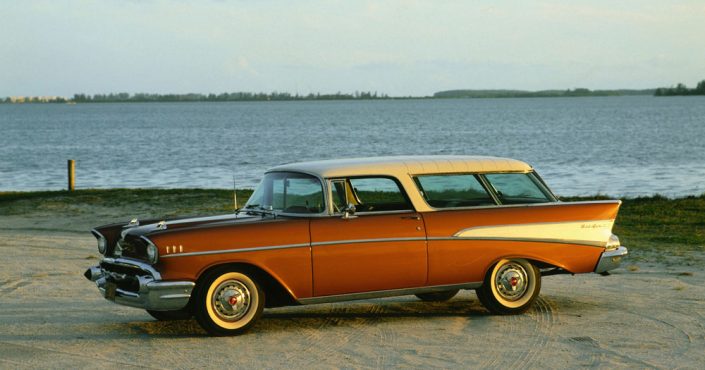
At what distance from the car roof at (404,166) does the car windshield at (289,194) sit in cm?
8

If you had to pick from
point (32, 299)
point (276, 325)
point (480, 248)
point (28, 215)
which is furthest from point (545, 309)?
point (28, 215)

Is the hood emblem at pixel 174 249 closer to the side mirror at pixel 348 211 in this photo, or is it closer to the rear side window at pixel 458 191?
the side mirror at pixel 348 211

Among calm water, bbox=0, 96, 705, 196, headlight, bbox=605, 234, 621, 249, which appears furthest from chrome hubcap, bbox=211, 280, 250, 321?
calm water, bbox=0, 96, 705, 196

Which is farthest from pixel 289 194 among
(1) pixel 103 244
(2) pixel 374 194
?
(1) pixel 103 244

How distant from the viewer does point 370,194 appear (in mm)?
9969

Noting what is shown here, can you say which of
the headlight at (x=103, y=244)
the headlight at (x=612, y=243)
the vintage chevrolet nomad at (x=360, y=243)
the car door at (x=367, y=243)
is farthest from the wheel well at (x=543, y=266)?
the headlight at (x=103, y=244)

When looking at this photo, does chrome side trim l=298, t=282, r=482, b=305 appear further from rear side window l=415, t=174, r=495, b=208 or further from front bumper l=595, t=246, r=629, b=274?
front bumper l=595, t=246, r=629, b=274

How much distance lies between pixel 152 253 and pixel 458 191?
315 cm

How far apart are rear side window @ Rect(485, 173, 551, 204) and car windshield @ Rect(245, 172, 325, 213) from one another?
1817 mm

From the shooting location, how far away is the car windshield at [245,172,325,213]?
9.70 m

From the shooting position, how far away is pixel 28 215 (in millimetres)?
23188

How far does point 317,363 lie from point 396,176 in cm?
252

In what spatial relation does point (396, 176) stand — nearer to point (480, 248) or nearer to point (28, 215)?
point (480, 248)

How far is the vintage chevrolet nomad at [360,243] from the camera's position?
359 inches
